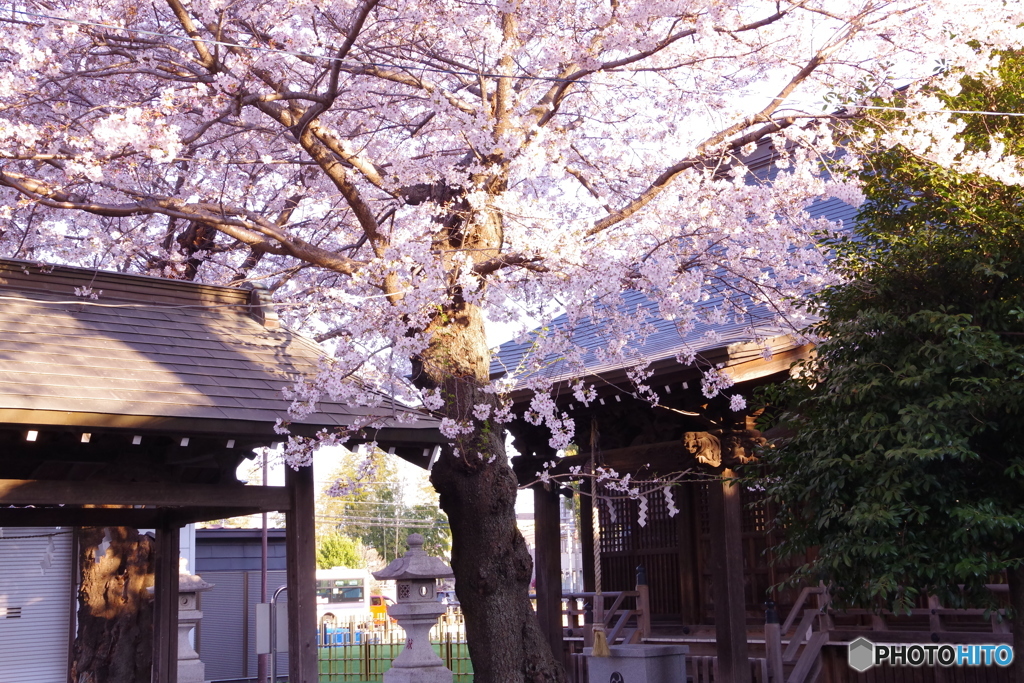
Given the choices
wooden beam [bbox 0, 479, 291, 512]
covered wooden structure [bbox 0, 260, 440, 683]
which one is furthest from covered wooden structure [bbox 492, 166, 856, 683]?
wooden beam [bbox 0, 479, 291, 512]

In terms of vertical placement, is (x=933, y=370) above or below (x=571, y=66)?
below

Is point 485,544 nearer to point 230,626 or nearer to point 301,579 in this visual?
point 301,579

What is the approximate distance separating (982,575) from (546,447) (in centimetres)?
667

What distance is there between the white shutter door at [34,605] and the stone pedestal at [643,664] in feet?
23.8

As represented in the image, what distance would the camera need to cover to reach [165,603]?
34.1 ft

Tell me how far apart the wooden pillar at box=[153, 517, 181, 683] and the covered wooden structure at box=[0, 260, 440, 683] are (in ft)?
0.58

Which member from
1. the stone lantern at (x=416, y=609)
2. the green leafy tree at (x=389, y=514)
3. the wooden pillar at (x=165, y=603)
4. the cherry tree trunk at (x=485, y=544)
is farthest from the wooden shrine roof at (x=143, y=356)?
the green leafy tree at (x=389, y=514)

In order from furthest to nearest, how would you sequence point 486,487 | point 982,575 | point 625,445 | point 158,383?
point 625,445
point 486,487
point 158,383
point 982,575

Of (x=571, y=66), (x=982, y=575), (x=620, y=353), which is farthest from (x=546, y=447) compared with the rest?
(x=982, y=575)

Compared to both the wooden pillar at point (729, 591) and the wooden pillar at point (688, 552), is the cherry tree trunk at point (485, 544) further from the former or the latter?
the wooden pillar at point (688, 552)

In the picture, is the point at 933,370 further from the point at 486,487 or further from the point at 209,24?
the point at 209,24

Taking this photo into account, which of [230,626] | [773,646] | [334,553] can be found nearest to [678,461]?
[773,646]

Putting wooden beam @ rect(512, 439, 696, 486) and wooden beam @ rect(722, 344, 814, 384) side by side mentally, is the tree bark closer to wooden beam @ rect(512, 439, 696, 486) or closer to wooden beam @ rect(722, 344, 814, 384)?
wooden beam @ rect(722, 344, 814, 384)

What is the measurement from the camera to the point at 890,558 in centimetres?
613
